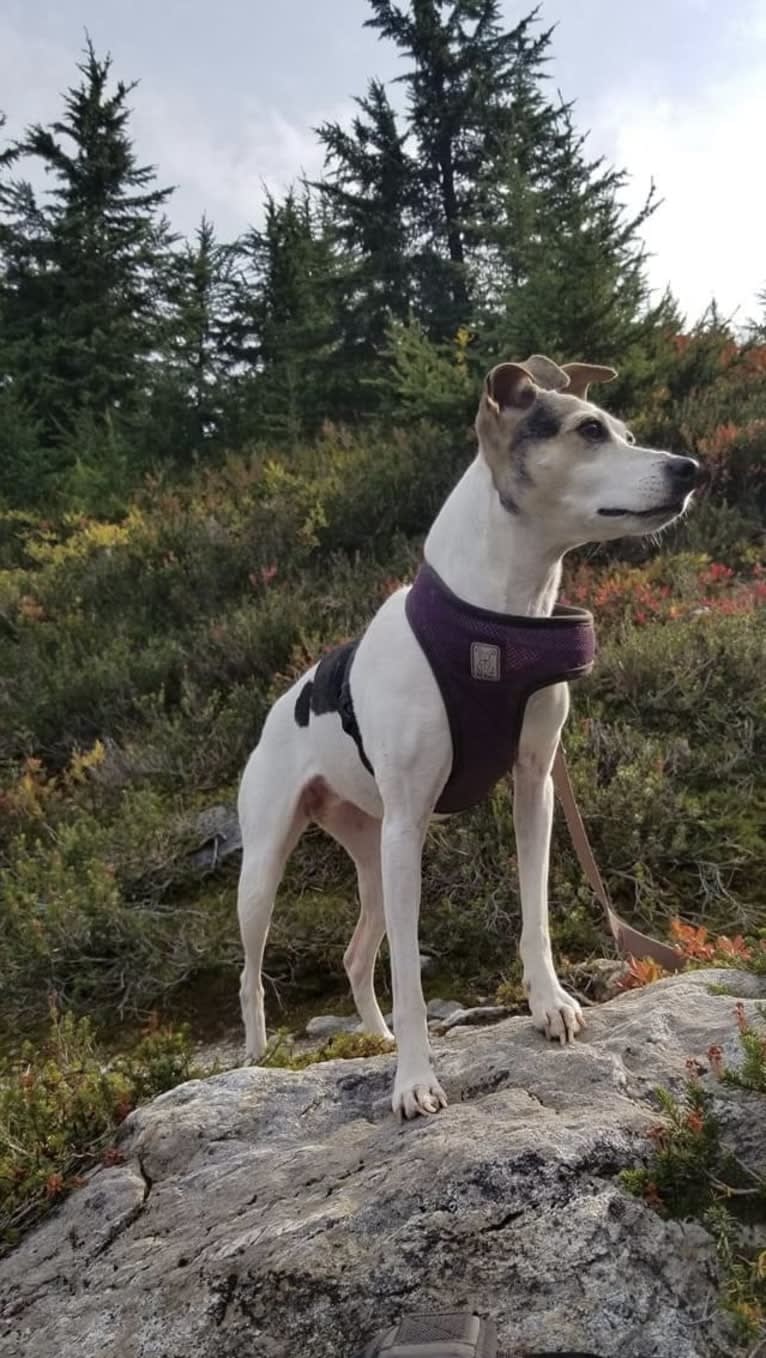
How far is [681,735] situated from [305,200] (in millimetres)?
17190

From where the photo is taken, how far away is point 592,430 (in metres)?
2.62

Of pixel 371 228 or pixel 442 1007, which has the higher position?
pixel 371 228

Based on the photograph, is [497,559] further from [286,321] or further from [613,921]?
[286,321]

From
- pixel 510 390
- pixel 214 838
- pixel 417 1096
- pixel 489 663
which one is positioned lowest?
pixel 214 838

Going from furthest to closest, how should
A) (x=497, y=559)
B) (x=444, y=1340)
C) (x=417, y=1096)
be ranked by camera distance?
(x=497, y=559) → (x=417, y=1096) → (x=444, y=1340)

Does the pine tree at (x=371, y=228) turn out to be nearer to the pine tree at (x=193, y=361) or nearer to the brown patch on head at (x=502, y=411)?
the pine tree at (x=193, y=361)

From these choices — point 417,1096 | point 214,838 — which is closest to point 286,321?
point 214,838

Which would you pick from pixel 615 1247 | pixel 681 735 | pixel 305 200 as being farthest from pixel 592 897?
pixel 305 200

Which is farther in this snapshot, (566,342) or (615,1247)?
(566,342)

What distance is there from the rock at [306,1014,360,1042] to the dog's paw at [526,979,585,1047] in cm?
150

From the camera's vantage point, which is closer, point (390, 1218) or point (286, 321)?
point (390, 1218)

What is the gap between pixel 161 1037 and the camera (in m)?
3.27

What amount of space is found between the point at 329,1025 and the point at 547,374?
110 inches

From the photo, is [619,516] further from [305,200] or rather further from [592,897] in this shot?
[305,200]
